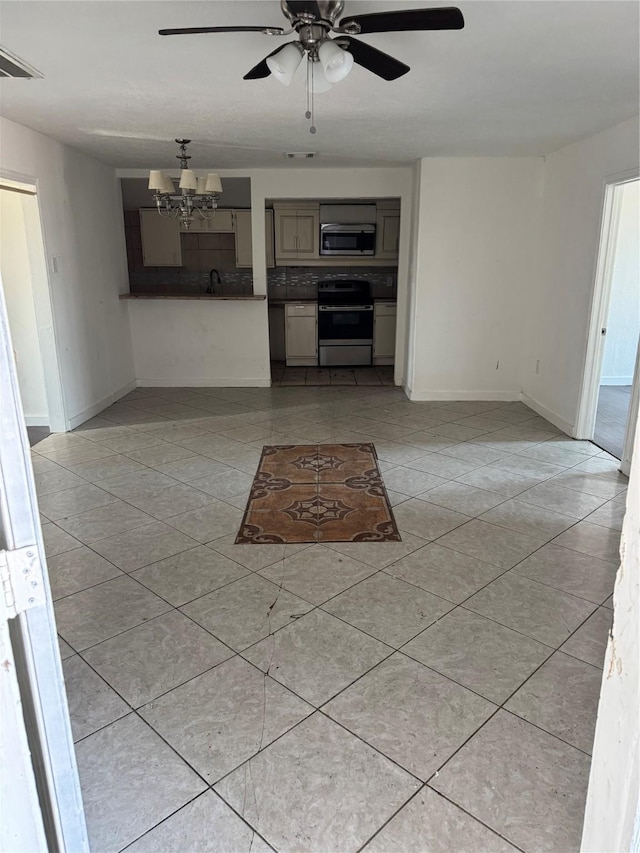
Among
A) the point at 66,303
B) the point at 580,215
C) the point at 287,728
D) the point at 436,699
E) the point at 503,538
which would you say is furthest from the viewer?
the point at 66,303

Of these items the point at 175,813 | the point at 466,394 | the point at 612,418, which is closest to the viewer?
the point at 175,813

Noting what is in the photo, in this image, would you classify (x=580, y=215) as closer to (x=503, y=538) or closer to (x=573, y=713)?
(x=503, y=538)

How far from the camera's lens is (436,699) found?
6.36 feet

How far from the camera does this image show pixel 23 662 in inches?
39.8

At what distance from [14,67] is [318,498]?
278cm

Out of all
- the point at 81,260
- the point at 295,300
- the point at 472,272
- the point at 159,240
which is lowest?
the point at 295,300

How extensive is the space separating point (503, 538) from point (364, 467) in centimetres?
128

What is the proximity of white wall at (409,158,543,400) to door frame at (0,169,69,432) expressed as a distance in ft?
11.1

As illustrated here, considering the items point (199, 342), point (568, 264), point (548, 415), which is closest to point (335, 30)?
point (568, 264)

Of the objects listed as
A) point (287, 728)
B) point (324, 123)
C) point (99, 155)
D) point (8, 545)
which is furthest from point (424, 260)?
point (8, 545)

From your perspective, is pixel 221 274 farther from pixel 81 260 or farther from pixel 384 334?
pixel 81 260

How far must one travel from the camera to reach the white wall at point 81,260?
4.43 m

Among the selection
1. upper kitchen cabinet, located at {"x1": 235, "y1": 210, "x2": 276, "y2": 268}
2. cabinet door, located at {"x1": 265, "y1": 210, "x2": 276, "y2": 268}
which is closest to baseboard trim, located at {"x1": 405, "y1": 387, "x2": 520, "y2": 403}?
cabinet door, located at {"x1": 265, "y1": 210, "x2": 276, "y2": 268}

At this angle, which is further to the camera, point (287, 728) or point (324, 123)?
point (324, 123)
